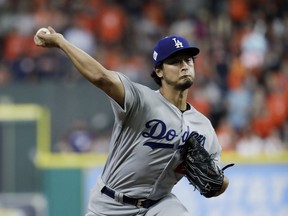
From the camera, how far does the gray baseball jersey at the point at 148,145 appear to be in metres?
5.61

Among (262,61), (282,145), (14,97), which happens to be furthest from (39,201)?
(262,61)

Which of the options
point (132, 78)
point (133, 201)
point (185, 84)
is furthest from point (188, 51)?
A: point (132, 78)

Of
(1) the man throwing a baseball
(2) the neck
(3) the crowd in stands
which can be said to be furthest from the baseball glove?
(3) the crowd in stands

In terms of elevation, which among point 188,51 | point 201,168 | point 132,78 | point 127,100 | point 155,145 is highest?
point 188,51

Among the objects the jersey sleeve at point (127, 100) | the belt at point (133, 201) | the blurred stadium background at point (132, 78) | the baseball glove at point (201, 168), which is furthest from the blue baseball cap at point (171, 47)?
the blurred stadium background at point (132, 78)

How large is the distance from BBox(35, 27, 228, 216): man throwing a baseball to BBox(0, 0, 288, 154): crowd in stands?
628 centimetres

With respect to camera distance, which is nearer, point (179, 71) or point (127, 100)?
point (127, 100)

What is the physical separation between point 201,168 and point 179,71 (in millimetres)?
664

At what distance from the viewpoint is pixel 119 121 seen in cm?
557

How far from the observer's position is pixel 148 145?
568 centimetres

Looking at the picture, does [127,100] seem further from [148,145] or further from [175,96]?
[175,96]

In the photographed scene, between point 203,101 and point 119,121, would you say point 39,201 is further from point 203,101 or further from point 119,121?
point 119,121

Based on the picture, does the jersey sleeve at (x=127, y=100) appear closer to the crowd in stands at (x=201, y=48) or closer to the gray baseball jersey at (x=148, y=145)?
the gray baseball jersey at (x=148, y=145)

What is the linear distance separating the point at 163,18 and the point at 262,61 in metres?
3.07
